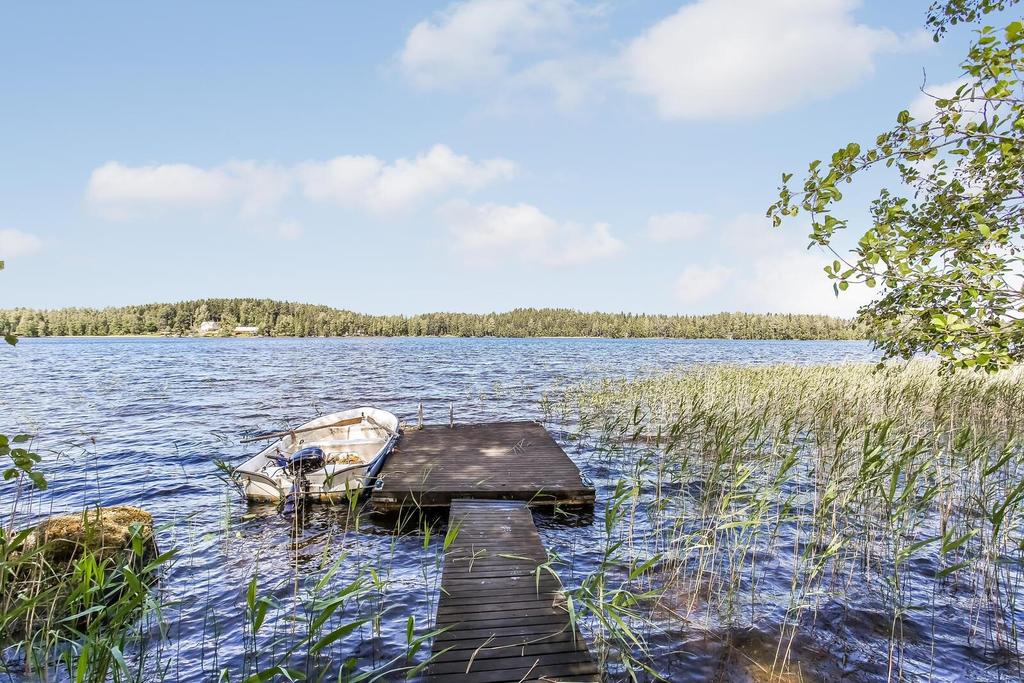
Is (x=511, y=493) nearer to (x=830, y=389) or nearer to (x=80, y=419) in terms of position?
(x=830, y=389)

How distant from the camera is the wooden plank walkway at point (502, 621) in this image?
4.40m

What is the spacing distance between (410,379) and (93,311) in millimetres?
142062

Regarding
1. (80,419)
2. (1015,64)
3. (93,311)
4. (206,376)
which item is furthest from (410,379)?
(93,311)

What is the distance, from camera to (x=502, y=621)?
5.12 meters

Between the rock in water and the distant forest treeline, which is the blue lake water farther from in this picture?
the distant forest treeline

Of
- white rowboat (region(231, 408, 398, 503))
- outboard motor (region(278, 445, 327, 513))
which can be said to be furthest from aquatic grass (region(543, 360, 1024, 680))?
outboard motor (region(278, 445, 327, 513))

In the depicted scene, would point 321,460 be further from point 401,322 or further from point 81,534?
point 401,322

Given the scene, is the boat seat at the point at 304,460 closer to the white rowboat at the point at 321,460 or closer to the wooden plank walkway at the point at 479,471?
the white rowboat at the point at 321,460

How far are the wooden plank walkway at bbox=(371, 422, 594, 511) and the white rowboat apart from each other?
1.63ft

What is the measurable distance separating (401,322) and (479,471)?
508ft

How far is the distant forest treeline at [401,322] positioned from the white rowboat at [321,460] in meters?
136

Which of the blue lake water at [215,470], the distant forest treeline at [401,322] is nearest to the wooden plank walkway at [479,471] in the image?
A: the blue lake water at [215,470]

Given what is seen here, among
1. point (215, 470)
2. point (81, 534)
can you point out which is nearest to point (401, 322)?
point (215, 470)

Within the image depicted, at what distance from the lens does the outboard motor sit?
30.2 ft
